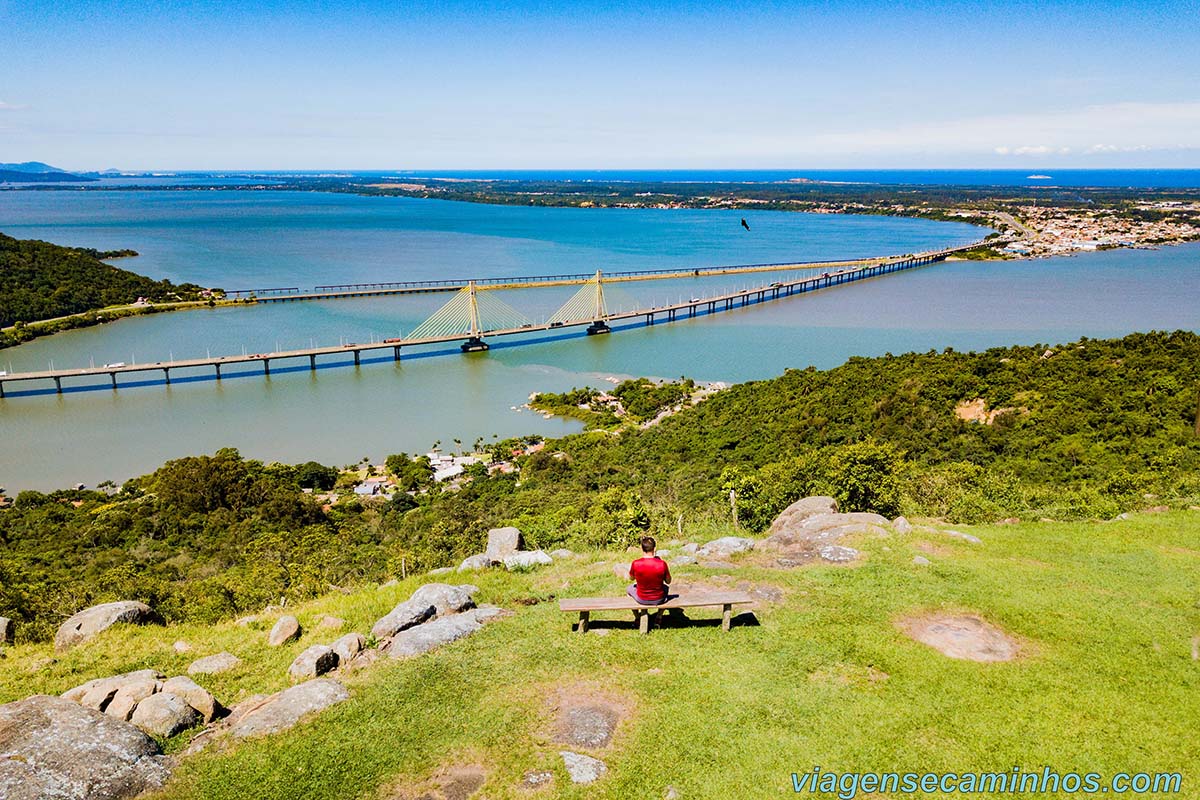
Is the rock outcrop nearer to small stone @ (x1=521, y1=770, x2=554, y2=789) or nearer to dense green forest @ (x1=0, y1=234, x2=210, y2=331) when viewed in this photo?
small stone @ (x1=521, y1=770, x2=554, y2=789)

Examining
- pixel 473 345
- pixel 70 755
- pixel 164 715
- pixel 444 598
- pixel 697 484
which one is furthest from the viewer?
pixel 473 345

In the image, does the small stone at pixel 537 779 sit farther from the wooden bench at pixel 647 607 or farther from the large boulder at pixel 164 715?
the large boulder at pixel 164 715

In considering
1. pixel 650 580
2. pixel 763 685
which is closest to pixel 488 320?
pixel 650 580

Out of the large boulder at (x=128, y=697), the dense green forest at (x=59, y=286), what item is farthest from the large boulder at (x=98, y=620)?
the dense green forest at (x=59, y=286)

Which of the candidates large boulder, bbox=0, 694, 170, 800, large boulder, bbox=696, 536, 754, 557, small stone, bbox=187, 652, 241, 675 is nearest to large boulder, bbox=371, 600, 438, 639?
small stone, bbox=187, 652, 241, 675

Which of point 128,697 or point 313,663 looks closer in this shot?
point 128,697

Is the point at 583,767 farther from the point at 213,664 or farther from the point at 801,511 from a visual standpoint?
the point at 801,511

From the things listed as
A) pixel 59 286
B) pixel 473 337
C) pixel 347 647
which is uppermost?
pixel 59 286

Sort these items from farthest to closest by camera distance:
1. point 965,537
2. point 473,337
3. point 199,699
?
point 473,337, point 965,537, point 199,699

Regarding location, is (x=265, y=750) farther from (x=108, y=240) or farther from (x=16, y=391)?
(x=108, y=240)
